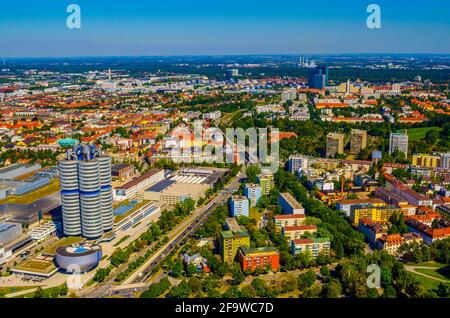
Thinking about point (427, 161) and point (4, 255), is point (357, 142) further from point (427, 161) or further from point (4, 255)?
point (4, 255)

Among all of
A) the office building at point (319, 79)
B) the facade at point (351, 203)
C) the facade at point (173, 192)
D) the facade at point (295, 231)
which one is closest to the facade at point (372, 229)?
the facade at point (351, 203)

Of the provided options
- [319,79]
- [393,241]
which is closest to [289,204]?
[393,241]

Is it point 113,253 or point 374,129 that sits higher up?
point 374,129

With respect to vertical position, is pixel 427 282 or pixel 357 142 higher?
pixel 357 142

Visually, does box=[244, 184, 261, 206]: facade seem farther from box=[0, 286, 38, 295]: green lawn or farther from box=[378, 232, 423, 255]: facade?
box=[0, 286, 38, 295]: green lawn

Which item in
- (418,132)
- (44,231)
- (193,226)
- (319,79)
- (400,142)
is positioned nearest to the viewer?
(44,231)

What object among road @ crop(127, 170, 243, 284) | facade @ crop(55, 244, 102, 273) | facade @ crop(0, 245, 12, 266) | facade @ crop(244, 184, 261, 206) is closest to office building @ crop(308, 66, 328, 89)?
road @ crop(127, 170, 243, 284)

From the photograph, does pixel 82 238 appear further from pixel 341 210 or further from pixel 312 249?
pixel 341 210

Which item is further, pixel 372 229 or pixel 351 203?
pixel 351 203
